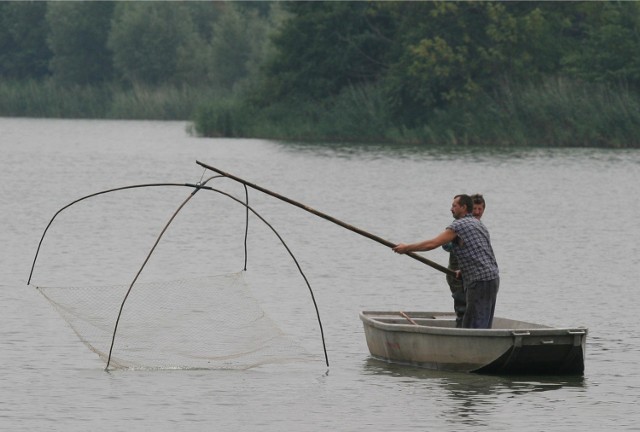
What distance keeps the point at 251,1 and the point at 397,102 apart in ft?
238

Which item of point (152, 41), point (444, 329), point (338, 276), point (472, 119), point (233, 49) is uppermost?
point (152, 41)

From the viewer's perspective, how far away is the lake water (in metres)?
15.7

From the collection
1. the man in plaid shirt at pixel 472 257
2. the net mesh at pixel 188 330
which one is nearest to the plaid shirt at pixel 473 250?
the man in plaid shirt at pixel 472 257

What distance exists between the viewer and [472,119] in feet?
228

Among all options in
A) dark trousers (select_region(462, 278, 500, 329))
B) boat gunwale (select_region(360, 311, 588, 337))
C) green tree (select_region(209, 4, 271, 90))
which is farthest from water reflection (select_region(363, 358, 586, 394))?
green tree (select_region(209, 4, 271, 90))

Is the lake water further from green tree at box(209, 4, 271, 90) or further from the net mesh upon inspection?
green tree at box(209, 4, 271, 90)

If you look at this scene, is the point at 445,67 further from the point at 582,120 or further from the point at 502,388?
the point at 502,388

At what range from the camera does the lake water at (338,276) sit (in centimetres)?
1566

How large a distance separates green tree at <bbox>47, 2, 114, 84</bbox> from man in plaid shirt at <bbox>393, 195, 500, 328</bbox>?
111 meters

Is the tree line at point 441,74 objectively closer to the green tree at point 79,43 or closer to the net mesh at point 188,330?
the net mesh at point 188,330

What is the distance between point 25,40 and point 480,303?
121416mm

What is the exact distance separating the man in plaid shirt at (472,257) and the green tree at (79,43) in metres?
111

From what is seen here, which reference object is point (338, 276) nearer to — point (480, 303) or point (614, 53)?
point (480, 303)

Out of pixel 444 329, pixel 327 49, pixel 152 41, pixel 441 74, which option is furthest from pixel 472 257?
pixel 152 41
